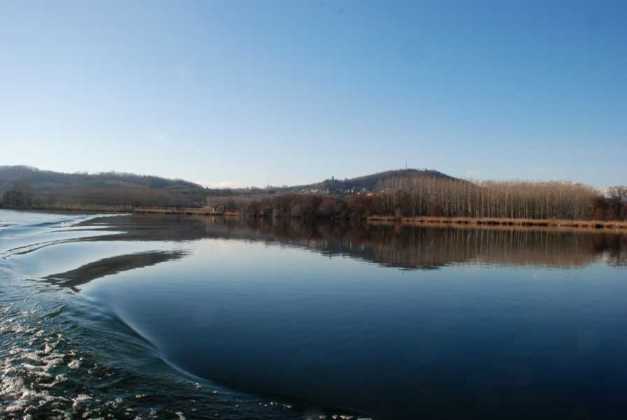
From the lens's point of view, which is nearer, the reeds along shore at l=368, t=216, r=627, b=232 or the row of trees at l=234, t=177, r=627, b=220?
the reeds along shore at l=368, t=216, r=627, b=232

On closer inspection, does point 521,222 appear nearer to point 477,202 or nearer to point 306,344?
point 477,202

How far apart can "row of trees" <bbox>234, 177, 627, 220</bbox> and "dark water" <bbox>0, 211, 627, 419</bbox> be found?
7770 cm

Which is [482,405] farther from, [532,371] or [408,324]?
[408,324]

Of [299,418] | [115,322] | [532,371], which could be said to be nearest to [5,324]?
[115,322]

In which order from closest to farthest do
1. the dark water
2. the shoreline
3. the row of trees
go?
the dark water
the shoreline
the row of trees

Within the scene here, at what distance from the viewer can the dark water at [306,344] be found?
7086mm

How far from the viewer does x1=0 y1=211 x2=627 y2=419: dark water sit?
7.09 meters

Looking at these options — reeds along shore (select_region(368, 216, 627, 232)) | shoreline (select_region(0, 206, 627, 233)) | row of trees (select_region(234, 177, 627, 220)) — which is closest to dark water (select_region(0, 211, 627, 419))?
shoreline (select_region(0, 206, 627, 233))

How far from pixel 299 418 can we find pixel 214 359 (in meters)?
2.89

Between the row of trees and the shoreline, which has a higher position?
the row of trees

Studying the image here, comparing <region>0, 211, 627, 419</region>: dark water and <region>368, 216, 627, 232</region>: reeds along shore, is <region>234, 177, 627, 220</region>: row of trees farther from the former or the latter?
<region>0, 211, 627, 419</region>: dark water

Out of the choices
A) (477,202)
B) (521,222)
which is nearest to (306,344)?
(521,222)

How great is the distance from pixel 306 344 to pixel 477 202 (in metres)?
93.3

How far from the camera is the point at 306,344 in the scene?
9992 mm
